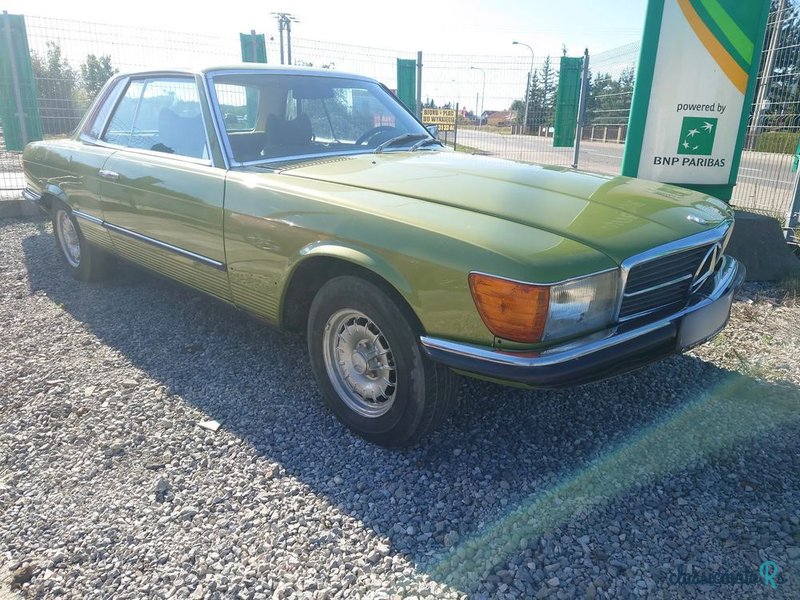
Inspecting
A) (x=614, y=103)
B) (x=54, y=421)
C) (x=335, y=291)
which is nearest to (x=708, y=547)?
(x=335, y=291)

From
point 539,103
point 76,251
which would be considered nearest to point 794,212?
point 539,103

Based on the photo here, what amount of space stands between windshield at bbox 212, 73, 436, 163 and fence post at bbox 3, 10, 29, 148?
6.70 meters

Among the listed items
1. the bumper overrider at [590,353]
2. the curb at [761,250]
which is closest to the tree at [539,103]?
→ the curb at [761,250]

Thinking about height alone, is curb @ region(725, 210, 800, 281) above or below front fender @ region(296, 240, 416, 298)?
below

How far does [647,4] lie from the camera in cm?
548

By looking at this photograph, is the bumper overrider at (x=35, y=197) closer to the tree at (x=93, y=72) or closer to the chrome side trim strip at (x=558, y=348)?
the tree at (x=93, y=72)

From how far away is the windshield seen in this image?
3457 millimetres

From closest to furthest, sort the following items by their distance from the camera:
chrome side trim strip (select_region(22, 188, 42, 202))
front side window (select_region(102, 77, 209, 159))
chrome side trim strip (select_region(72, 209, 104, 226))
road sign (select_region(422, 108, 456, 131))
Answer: front side window (select_region(102, 77, 209, 159)) → chrome side trim strip (select_region(72, 209, 104, 226)) → chrome side trim strip (select_region(22, 188, 42, 202)) → road sign (select_region(422, 108, 456, 131))

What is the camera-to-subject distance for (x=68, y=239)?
5281mm

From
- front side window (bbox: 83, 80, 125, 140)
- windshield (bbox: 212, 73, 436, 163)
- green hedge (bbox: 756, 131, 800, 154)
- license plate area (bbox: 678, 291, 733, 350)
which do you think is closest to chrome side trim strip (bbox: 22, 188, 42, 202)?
front side window (bbox: 83, 80, 125, 140)

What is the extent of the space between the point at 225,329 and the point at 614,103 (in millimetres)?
8609

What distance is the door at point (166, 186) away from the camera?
3.29 m

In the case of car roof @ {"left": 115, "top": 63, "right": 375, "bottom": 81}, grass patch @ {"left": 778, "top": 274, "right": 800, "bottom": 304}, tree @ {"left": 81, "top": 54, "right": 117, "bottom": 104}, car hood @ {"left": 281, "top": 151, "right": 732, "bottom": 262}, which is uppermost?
tree @ {"left": 81, "top": 54, "right": 117, "bottom": 104}

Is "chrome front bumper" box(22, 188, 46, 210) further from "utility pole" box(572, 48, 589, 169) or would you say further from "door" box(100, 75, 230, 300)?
"utility pole" box(572, 48, 589, 169)
